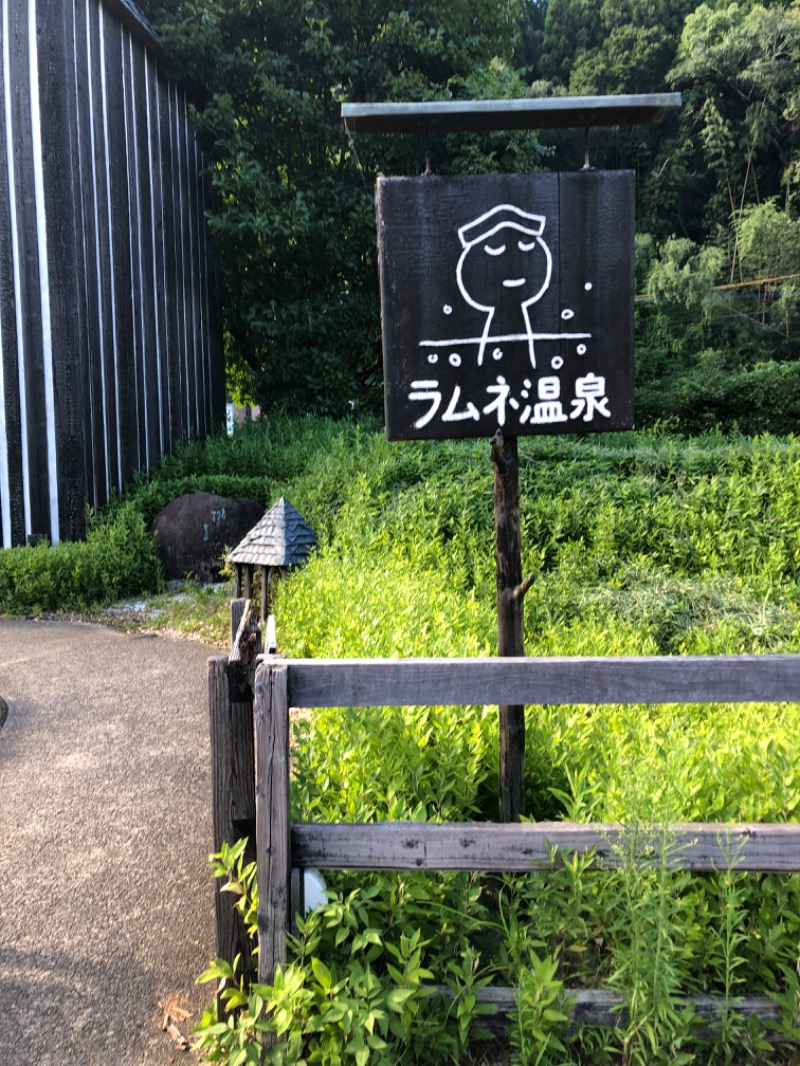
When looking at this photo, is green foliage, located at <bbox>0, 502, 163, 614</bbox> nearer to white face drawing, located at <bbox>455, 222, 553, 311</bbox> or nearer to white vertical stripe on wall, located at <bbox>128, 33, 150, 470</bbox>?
white vertical stripe on wall, located at <bbox>128, 33, 150, 470</bbox>

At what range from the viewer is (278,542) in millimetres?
5699

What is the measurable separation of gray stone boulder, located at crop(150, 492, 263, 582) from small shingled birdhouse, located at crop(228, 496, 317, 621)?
318cm

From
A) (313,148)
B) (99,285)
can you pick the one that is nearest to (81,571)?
(99,285)

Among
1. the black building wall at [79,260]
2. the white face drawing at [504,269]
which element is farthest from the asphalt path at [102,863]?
the black building wall at [79,260]

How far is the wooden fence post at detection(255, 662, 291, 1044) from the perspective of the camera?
2.27m

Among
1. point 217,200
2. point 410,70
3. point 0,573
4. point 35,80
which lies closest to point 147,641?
point 0,573

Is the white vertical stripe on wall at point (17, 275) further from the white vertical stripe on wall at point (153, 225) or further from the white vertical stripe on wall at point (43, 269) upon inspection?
the white vertical stripe on wall at point (153, 225)

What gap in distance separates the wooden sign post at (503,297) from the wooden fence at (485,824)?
0.58 meters

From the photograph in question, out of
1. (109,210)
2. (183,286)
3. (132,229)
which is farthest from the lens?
(183,286)

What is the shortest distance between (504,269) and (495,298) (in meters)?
0.10

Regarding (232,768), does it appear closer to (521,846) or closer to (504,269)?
(521,846)

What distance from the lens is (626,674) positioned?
234cm

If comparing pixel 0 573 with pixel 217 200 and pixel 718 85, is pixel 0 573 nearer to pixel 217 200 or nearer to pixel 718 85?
pixel 217 200

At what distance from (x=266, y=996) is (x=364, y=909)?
32 centimetres
